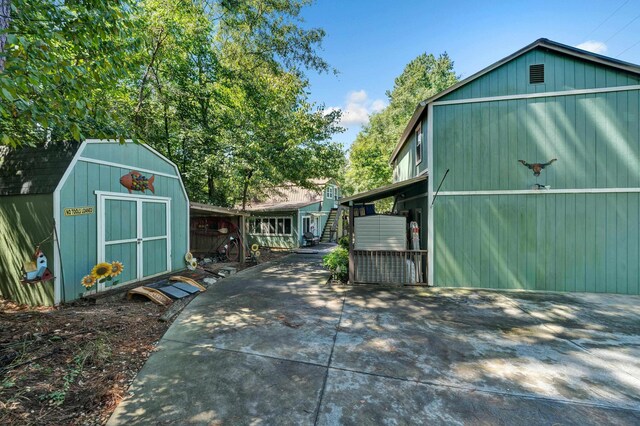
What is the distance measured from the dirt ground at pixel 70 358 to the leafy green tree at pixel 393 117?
75.8 ft

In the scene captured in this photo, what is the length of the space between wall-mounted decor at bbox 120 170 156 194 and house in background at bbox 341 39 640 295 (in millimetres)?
5864

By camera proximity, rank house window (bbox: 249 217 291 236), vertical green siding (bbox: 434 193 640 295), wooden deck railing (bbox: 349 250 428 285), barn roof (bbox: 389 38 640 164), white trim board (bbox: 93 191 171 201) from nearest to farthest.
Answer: white trim board (bbox: 93 191 171 201), barn roof (bbox: 389 38 640 164), vertical green siding (bbox: 434 193 640 295), wooden deck railing (bbox: 349 250 428 285), house window (bbox: 249 217 291 236)

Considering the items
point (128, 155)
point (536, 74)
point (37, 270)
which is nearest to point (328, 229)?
point (128, 155)

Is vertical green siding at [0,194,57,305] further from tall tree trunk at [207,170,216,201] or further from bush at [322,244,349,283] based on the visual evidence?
tall tree trunk at [207,170,216,201]

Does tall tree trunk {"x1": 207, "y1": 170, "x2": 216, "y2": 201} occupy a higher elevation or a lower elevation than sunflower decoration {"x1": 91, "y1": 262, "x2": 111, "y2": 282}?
higher

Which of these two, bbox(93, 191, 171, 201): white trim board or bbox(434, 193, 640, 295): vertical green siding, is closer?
bbox(93, 191, 171, 201): white trim board

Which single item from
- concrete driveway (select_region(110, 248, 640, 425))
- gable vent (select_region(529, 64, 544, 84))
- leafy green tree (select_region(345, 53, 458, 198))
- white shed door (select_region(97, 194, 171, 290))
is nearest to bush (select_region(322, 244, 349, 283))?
concrete driveway (select_region(110, 248, 640, 425))

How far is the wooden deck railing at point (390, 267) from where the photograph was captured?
23.2 ft

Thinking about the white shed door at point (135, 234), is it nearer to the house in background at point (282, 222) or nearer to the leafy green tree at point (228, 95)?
the leafy green tree at point (228, 95)

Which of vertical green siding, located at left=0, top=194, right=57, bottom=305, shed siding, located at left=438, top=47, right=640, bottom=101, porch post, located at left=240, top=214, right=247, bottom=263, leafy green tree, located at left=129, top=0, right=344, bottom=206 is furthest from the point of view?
porch post, located at left=240, top=214, right=247, bottom=263

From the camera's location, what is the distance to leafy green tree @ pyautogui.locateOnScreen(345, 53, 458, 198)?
26000 mm

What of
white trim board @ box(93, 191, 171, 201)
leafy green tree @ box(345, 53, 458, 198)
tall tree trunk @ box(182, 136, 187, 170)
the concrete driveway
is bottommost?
the concrete driveway

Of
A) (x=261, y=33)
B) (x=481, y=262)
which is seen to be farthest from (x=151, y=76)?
(x=481, y=262)

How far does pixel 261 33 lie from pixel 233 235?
8.31m
